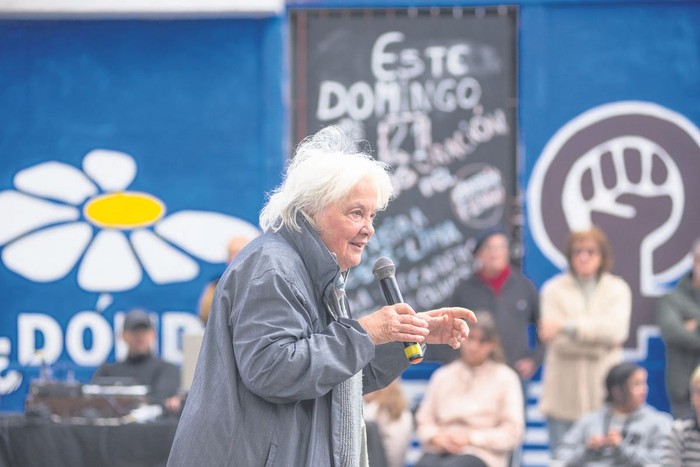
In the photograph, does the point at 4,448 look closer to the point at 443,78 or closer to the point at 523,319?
the point at 523,319

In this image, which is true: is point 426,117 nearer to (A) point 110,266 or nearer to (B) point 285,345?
(A) point 110,266

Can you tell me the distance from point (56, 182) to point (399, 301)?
630cm

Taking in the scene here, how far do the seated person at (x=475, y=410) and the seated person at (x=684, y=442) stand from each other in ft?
2.85

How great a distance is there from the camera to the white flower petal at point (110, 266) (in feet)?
30.1

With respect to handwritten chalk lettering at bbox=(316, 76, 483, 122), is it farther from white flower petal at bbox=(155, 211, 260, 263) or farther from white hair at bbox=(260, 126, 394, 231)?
white hair at bbox=(260, 126, 394, 231)

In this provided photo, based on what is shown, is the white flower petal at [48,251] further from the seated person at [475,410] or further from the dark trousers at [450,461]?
the dark trousers at [450,461]

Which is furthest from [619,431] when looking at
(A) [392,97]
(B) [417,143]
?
(A) [392,97]

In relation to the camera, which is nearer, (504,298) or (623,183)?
(504,298)

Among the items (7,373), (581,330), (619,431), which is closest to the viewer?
(619,431)

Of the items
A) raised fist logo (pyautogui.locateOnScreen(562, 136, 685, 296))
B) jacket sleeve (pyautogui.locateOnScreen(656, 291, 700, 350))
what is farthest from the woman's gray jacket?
raised fist logo (pyautogui.locateOnScreen(562, 136, 685, 296))

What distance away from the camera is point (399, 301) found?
3.36 metres

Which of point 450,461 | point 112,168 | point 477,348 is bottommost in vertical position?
point 450,461

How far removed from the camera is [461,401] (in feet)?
23.6

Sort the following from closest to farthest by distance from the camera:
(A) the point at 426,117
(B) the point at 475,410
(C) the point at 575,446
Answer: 1. (C) the point at 575,446
2. (B) the point at 475,410
3. (A) the point at 426,117
